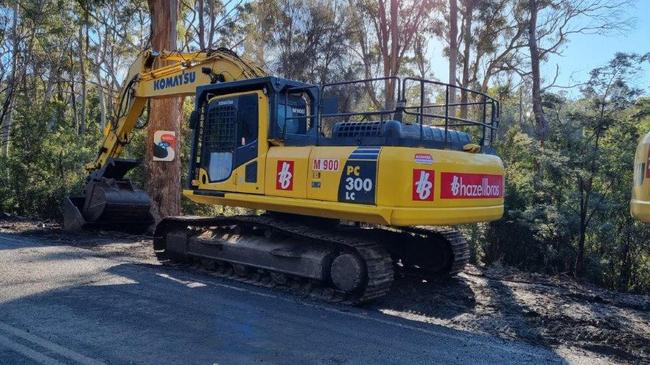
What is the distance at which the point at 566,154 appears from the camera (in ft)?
35.6

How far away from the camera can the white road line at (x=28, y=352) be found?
4.59m

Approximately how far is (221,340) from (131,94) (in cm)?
727

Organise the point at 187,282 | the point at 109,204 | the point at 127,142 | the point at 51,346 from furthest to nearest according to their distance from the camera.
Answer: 1. the point at 127,142
2. the point at 109,204
3. the point at 187,282
4. the point at 51,346

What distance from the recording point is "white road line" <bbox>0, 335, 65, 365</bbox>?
4.59 m

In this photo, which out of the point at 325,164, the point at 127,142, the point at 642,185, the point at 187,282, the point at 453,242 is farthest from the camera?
the point at 127,142

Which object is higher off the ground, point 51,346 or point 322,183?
point 322,183

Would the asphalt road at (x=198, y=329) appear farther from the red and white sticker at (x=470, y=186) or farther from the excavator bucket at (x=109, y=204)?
the excavator bucket at (x=109, y=204)

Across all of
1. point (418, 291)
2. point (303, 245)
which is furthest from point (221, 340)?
point (418, 291)

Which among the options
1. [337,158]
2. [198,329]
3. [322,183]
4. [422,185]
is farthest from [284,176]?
[198,329]

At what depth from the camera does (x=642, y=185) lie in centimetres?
426

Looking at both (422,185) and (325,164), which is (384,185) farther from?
(325,164)

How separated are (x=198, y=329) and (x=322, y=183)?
7.64 feet

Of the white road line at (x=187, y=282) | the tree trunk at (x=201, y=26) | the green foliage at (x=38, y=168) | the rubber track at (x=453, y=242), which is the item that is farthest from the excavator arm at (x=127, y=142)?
the tree trunk at (x=201, y=26)

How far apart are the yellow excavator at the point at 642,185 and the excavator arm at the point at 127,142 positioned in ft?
22.5
